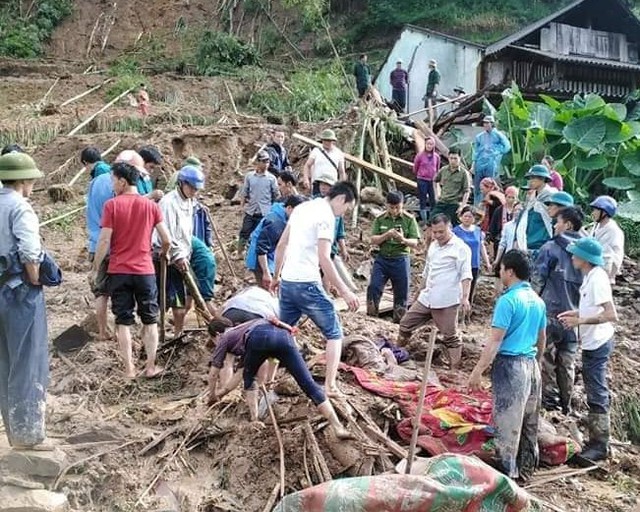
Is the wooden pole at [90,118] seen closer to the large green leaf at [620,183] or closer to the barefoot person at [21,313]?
the large green leaf at [620,183]

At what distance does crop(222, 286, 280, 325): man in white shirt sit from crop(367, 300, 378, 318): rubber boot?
3.12 m

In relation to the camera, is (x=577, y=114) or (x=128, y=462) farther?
(x=577, y=114)

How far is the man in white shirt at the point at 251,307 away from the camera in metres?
6.21

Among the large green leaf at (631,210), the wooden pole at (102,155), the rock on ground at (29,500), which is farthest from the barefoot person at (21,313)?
the large green leaf at (631,210)

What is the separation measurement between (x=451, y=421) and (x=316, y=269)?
1605 mm

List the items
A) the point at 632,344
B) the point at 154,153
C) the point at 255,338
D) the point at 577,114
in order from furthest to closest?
the point at 577,114 < the point at 632,344 < the point at 154,153 < the point at 255,338

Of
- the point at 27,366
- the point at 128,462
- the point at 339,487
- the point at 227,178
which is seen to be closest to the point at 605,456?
the point at 339,487

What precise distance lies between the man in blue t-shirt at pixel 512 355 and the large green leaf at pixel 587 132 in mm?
9257

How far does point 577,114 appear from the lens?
1466 cm

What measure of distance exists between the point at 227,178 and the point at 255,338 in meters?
10.9

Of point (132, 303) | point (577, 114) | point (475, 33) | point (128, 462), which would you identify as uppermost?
point (475, 33)

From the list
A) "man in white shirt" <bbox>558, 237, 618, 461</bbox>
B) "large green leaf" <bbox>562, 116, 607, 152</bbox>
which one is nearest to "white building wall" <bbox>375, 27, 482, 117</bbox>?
"large green leaf" <bbox>562, 116, 607, 152</bbox>

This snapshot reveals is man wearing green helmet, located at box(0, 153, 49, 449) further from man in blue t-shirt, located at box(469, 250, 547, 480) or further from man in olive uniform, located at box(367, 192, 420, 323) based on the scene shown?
man in olive uniform, located at box(367, 192, 420, 323)

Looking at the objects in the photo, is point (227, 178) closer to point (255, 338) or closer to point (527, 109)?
point (527, 109)
